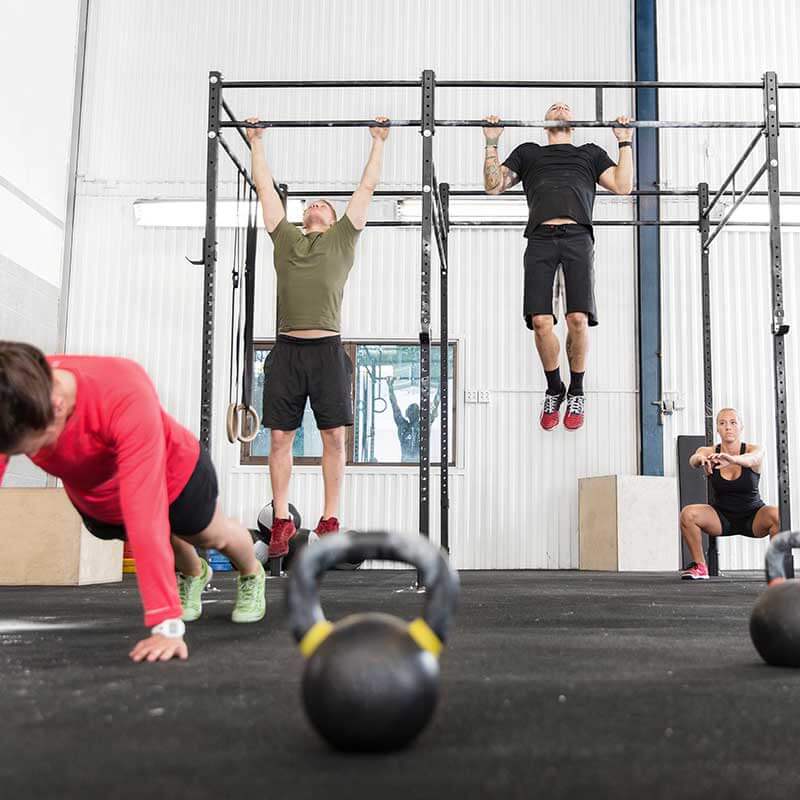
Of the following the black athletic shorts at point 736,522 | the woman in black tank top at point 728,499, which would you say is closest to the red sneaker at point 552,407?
the woman in black tank top at point 728,499

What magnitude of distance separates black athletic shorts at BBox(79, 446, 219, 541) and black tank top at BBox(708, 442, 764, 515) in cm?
371

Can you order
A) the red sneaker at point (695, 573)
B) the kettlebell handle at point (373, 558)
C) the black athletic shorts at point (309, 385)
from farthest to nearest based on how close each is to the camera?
the red sneaker at point (695, 573)
the black athletic shorts at point (309, 385)
the kettlebell handle at point (373, 558)

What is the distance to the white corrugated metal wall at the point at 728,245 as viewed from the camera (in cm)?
754

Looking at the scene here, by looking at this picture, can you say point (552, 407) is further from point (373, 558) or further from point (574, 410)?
point (373, 558)

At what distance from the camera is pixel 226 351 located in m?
7.75

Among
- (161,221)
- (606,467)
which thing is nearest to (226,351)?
(161,221)

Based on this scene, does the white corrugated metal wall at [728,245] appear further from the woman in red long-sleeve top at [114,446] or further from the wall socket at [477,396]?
the woman in red long-sleeve top at [114,446]

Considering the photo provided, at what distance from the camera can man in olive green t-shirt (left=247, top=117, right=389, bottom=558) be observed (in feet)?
13.0

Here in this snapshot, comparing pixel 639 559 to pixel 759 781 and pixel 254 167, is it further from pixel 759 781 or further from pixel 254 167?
pixel 759 781

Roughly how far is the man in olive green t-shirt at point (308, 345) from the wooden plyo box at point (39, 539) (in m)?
1.39

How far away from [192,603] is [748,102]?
727 cm

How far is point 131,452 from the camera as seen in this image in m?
1.69

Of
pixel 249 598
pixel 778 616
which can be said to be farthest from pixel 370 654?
pixel 249 598

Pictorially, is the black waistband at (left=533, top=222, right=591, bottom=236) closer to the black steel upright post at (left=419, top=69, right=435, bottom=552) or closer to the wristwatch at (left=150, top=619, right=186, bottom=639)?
the black steel upright post at (left=419, top=69, right=435, bottom=552)
